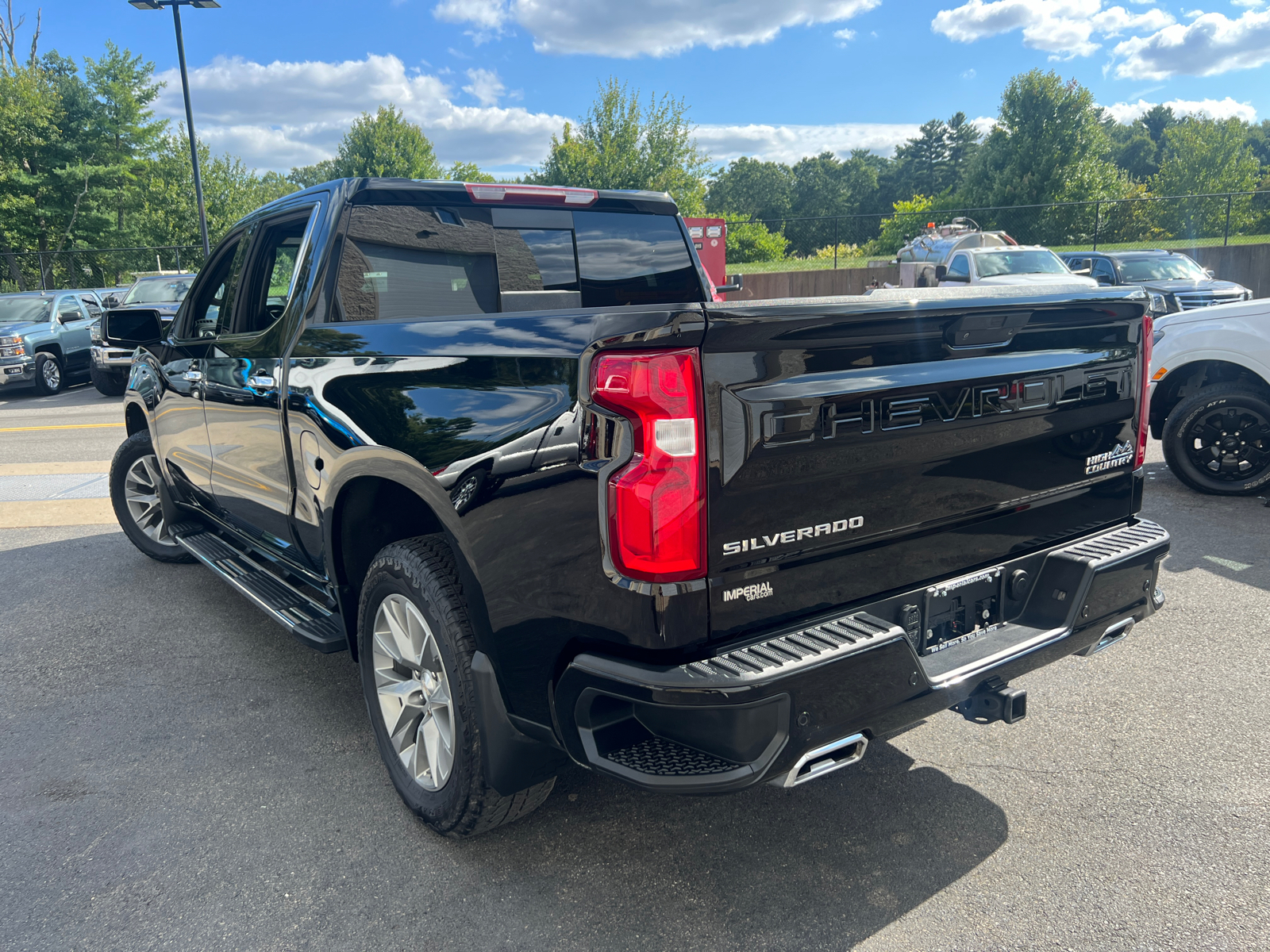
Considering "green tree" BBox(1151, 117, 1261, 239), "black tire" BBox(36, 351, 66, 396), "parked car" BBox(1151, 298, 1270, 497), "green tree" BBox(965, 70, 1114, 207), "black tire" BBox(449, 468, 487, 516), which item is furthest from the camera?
"green tree" BBox(1151, 117, 1261, 239)

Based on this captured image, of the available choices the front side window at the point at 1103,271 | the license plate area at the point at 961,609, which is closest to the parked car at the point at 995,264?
the front side window at the point at 1103,271

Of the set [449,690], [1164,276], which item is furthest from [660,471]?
[1164,276]

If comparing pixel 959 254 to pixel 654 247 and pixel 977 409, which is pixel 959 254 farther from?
pixel 977 409

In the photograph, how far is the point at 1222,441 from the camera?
646 cm

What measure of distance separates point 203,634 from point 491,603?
286 cm

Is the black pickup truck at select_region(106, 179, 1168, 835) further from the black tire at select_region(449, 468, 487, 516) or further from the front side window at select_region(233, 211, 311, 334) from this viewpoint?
the front side window at select_region(233, 211, 311, 334)

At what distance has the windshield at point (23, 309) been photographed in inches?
650

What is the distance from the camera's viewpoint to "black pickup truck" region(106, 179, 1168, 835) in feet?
6.36

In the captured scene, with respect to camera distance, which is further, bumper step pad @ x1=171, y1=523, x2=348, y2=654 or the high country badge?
bumper step pad @ x1=171, y1=523, x2=348, y2=654

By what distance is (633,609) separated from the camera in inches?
77.0

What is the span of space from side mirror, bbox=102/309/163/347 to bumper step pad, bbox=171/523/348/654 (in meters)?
1.04

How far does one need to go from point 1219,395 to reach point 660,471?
6.01m

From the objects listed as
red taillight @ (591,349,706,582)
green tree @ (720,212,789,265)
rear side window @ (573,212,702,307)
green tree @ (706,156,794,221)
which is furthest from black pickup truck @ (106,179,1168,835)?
green tree @ (706,156,794,221)

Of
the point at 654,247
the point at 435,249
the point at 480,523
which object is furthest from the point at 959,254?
the point at 480,523
